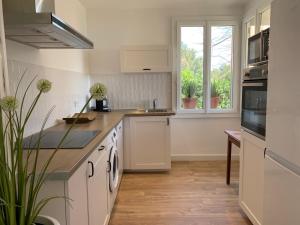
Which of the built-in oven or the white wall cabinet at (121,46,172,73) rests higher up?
the white wall cabinet at (121,46,172,73)

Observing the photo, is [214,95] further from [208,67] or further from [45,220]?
[45,220]

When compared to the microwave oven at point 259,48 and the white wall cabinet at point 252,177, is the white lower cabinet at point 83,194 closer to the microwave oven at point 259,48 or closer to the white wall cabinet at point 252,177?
the white wall cabinet at point 252,177

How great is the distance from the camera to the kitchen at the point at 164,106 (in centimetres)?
139

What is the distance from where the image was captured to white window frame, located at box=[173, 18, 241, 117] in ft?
12.9

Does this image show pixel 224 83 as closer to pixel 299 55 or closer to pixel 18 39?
pixel 299 55

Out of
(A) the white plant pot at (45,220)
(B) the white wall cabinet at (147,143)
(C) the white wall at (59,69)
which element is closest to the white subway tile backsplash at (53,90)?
(C) the white wall at (59,69)

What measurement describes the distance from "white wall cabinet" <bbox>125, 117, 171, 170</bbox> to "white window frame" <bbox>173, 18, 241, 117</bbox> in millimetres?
757

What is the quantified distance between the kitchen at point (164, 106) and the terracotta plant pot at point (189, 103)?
0.02 meters

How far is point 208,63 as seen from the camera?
3984 mm

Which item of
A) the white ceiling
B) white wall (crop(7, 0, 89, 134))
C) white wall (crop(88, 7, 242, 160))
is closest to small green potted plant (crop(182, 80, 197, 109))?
white wall (crop(88, 7, 242, 160))

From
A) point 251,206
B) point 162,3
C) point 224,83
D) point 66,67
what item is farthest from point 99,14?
point 251,206

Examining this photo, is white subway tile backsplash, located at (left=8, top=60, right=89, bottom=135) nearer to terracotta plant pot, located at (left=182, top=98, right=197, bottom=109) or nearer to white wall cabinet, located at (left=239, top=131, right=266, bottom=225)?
terracotta plant pot, located at (left=182, top=98, right=197, bottom=109)

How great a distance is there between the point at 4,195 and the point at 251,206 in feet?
6.23

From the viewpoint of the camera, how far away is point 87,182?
151cm
